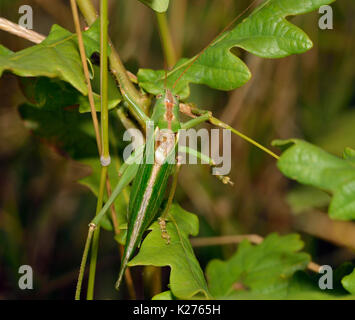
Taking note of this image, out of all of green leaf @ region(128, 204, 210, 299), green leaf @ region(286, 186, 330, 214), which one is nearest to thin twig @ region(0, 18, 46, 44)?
green leaf @ region(128, 204, 210, 299)

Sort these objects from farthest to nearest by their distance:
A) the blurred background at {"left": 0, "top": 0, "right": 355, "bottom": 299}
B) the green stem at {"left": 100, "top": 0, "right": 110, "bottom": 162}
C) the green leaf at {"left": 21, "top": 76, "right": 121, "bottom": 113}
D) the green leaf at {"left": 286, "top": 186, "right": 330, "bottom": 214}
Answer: the blurred background at {"left": 0, "top": 0, "right": 355, "bottom": 299}, the green leaf at {"left": 286, "top": 186, "right": 330, "bottom": 214}, the green leaf at {"left": 21, "top": 76, "right": 121, "bottom": 113}, the green stem at {"left": 100, "top": 0, "right": 110, "bottom": 162}

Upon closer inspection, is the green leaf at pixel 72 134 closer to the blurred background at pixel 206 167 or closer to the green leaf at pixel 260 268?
the green leaf at pixel 260 268

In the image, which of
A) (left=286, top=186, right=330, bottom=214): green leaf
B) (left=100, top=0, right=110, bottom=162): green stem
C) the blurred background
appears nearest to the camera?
(left=100, top=0, right=110, bottom=162): green stem

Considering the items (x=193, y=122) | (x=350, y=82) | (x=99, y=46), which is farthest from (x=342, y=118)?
(x=99, y=46)

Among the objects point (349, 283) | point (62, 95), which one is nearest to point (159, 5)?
point (62, 95)

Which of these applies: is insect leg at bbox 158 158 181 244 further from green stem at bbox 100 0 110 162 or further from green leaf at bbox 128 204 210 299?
green stem at bbox 100 0 110 162

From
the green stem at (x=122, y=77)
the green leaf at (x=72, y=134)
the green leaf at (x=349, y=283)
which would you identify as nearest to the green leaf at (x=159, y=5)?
the green stem at (x=122, y=77)

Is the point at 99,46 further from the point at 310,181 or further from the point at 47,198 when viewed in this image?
the point at 47,198
